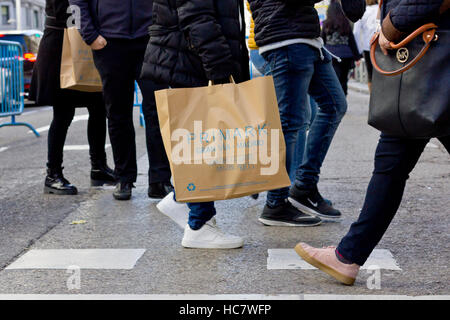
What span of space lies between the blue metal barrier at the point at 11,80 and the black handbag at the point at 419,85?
8283 mm

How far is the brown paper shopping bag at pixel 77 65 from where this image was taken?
19.3ft

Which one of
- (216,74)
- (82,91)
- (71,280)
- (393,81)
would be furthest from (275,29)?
(82,91)

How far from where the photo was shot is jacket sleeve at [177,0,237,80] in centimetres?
383

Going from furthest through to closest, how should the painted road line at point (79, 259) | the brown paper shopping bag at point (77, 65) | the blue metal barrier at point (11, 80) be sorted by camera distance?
the blue metal barrier at point (11, 80) → the brown paper shopping bag at point (77, 65) → the painted road line at point (79, 259)

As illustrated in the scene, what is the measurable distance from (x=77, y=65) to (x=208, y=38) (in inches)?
91.3

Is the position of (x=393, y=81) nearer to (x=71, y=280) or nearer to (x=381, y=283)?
(x=381, y=283)

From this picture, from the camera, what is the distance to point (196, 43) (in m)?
3.87

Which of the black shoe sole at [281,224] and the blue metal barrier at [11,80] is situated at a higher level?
the black shoe sole at [281,224]

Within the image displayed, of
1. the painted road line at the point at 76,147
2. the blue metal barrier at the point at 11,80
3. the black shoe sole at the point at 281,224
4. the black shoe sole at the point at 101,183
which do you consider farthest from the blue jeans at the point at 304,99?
the blue metal barrier at the point at 11,80

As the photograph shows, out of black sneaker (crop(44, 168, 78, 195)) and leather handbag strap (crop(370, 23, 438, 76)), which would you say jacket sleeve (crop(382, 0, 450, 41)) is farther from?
black sneaker (crop(44, 168, 78, 195))

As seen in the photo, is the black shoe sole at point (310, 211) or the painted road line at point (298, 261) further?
the black shoe sole at point (310, 211)

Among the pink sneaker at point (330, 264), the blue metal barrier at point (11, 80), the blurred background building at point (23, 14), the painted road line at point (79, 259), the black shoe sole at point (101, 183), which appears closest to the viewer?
the pink sneaker at point (330, 264)

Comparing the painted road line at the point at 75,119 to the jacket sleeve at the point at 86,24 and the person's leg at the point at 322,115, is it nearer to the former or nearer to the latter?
the jacket sleeve at the point at 86,24
